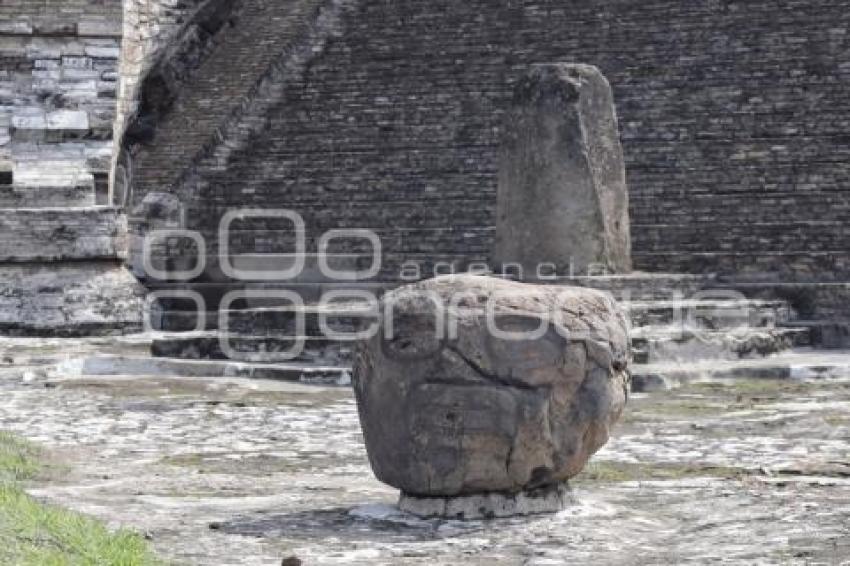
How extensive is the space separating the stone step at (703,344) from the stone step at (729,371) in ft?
0.25

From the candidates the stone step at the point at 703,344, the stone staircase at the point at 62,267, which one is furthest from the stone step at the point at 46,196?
the stone step at the point at 703,344

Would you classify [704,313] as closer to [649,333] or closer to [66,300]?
[649,333]

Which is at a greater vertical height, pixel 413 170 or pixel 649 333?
pixel 413 170

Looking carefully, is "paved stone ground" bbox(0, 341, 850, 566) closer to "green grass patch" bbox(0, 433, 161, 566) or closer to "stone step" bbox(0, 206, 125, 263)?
"green grass patch" bbox(0, 433, 161, 566)

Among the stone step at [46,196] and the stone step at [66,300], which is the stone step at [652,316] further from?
the stone step at [46,196]

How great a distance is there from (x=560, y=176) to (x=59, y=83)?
7322 mm

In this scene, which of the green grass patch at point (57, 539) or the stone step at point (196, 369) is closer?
the green grass patch at point (57, 539)

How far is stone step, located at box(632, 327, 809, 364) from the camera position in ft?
38.2

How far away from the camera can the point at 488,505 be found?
6.18 meters

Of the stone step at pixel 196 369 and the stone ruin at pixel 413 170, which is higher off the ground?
the stone ruin at pixel 413 170

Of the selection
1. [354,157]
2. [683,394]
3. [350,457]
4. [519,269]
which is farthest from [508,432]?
[354,157]

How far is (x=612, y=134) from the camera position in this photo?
43.9 feet

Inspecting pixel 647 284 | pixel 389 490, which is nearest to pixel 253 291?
pixel 647 284

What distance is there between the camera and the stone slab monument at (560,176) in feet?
42.8
